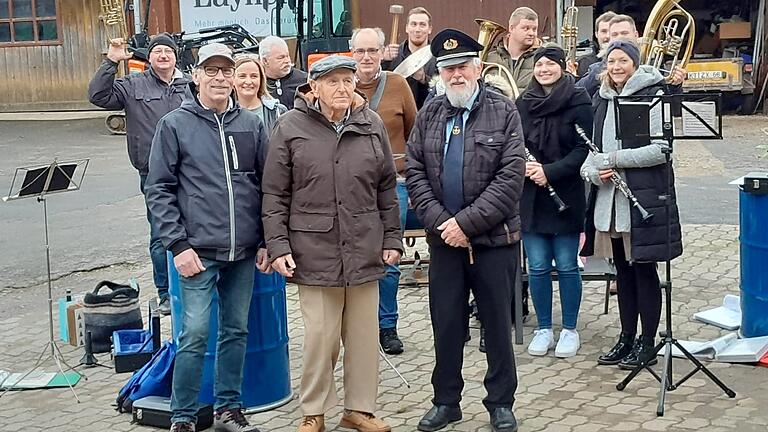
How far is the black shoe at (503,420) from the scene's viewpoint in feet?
17.3

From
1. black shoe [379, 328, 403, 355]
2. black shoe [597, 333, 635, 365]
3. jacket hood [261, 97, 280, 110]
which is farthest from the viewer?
black shoe [379, 328, 403, 355]

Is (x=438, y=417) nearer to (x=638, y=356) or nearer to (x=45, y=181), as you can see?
(x=638, y=356)

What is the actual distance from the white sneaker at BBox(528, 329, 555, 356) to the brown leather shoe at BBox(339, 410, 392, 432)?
1.51 metres

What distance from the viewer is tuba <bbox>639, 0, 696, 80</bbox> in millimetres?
7688

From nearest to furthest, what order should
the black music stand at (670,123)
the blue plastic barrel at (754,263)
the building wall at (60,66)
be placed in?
the black music stand at (670,123) → the blue plastic barrel at (754,263) → the building wall at (60,66)

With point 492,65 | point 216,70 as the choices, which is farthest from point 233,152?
point 492,65

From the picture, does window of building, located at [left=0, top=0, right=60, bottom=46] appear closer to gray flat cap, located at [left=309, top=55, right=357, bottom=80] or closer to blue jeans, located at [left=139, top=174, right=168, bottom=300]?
blue jeans, located at [left=139, top=174, right=168, bottom=300]

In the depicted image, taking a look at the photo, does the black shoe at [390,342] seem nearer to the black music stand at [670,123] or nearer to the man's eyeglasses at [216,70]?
the black music stand at [670,123]

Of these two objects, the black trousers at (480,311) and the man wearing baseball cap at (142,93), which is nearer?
the black trousers at (480,311)

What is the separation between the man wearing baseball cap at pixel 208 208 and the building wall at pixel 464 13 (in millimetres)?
13072

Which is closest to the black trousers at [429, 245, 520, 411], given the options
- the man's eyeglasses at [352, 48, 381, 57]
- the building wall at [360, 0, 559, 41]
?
the man's eyeglasses at [352, 48, 381, 57]

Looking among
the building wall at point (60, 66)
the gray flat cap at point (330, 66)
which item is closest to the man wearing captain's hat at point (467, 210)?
the gray flat cap at point (330, 66)

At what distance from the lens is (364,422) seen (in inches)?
211

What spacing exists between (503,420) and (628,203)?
1.47 m
